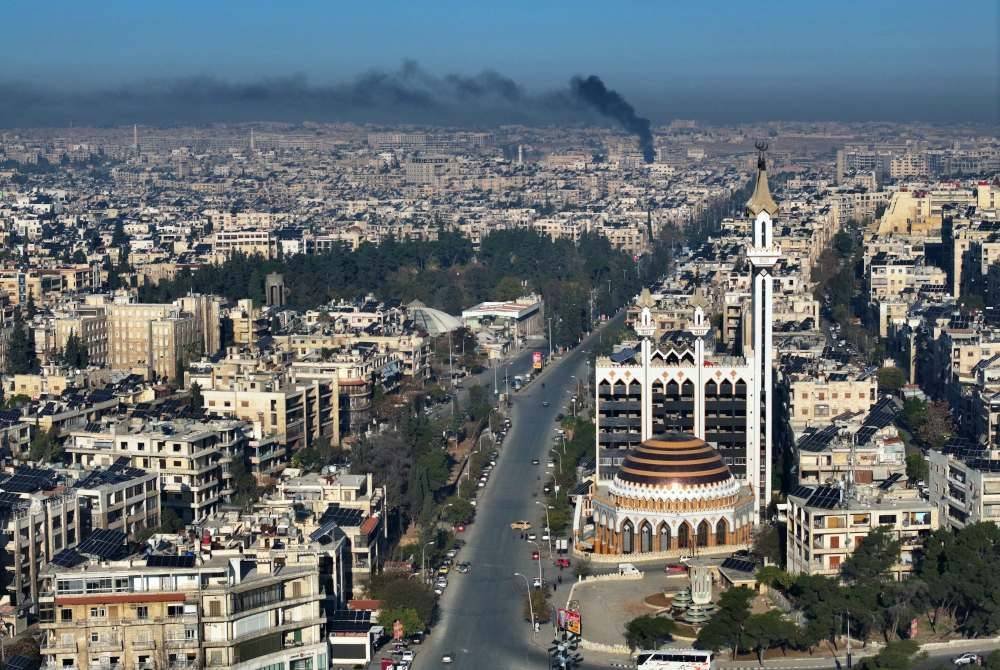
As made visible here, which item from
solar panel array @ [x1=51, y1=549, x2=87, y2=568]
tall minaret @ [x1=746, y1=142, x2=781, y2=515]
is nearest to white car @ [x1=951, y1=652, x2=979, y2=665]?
tall minaret @ [x1=746, y1=142, x2=781, y2=515]

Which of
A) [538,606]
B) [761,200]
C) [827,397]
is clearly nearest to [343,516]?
[538,606]

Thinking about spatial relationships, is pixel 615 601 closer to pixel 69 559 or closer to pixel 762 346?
pixel 69 559

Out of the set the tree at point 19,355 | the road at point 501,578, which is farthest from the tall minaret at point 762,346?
the tree at point 19,355

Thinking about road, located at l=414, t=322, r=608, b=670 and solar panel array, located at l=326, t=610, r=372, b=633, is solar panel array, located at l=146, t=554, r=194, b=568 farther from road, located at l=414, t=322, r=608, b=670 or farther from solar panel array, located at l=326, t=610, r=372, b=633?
road, located at l=414, t=322, r=608, b=670

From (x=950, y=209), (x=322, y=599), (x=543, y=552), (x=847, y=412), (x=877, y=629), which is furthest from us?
(x=950, y=209)

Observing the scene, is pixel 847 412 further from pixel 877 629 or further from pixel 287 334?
pixel 287 334

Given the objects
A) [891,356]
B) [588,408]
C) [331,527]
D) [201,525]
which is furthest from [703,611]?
[891,356]
